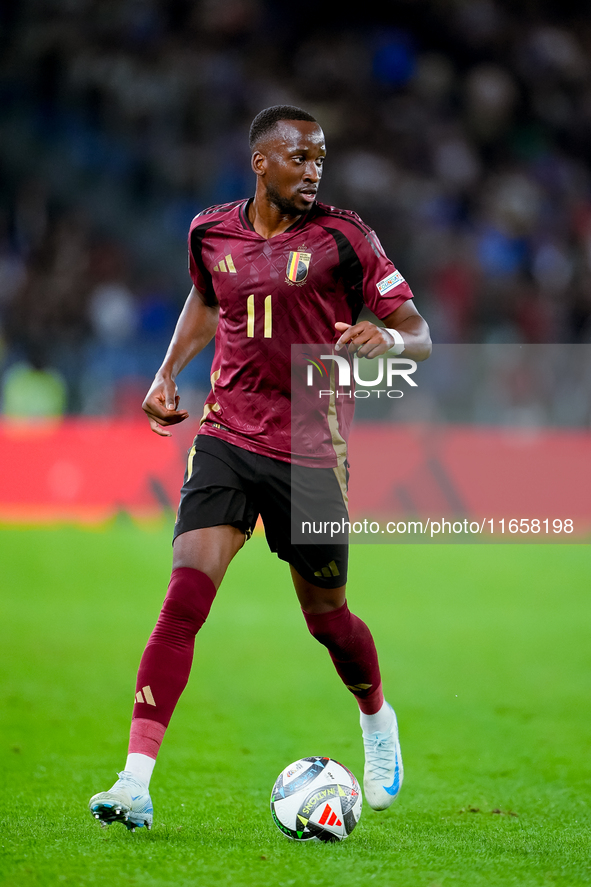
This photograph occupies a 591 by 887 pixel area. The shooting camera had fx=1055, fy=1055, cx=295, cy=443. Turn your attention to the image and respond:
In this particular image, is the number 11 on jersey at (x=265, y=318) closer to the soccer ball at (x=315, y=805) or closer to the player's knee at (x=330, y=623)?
the player's knee at (x=330, y=623)

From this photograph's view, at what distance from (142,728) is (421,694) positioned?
2.72 m

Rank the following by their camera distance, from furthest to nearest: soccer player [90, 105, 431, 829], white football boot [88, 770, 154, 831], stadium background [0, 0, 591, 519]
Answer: stadium background [0, 0, 591, 519] < soccer player [90, 105, 431, 829] < white football boot [88, 770, 154, 831]

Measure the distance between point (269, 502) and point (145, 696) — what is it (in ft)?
2.56

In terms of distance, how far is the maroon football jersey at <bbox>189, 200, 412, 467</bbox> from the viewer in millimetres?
3717

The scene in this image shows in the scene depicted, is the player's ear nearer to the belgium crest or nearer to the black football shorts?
the belgium crest

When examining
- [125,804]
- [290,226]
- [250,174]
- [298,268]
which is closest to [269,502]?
[298,268]

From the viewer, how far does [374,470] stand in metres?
11.0

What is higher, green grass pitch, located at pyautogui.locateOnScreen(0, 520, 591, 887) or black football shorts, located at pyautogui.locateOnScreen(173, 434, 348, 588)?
black football shorts, located at pyautogui.locateOnScreen(173, 434, 348, 588)

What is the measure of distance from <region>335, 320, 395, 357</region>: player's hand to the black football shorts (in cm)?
55

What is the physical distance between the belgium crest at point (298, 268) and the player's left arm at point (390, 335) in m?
0.24

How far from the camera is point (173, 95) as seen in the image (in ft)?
53.5

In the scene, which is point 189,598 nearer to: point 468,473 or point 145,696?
point 145,696

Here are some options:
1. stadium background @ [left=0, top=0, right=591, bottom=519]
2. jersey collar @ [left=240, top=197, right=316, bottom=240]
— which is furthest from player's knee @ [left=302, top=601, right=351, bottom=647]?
stadium background @ [left=0, top=0, right=591, bottom=519]

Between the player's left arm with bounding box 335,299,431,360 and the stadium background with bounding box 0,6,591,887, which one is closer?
the player's left arm with bounding box 335,299,431,360
